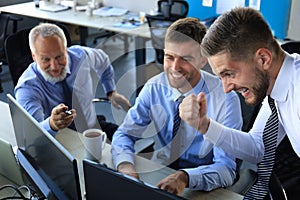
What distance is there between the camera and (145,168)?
168 cm

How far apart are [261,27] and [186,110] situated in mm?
426

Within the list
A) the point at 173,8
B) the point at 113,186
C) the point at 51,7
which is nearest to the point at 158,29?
the point at 173,8

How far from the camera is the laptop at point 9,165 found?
5.06 feet

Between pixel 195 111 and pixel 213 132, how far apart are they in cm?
Result: 14

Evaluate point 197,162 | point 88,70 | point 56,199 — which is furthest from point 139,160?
point 88,70

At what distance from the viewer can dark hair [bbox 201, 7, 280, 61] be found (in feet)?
4.38

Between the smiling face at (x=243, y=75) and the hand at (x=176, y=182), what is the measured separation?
370mm

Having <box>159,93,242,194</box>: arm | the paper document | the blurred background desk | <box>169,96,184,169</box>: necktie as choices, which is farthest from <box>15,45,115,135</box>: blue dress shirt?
the paper document

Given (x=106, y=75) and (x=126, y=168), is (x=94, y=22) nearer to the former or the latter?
(x=106, y=75)

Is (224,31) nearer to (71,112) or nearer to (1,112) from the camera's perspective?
(71,112)

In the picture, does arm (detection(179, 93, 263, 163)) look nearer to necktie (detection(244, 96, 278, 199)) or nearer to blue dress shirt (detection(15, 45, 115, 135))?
necktie (detection(244, 96, 278, 199))

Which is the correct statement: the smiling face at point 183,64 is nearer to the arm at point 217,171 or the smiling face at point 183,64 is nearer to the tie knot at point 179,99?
the tie knot at point 179,99

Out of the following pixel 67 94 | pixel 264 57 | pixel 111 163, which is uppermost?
pixel 264 57

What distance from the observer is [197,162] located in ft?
6.08
